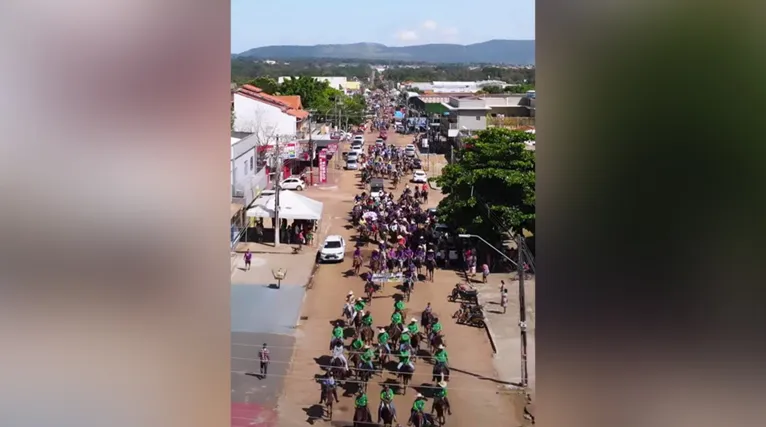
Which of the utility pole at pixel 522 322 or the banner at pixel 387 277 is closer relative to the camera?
the utility pole at pixel 522 322

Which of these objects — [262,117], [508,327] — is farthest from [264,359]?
[262,117]

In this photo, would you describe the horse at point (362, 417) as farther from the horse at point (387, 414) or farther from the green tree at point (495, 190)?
the green tree at point (495, 190)

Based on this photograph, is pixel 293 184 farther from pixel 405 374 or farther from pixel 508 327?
pixel 405 374
